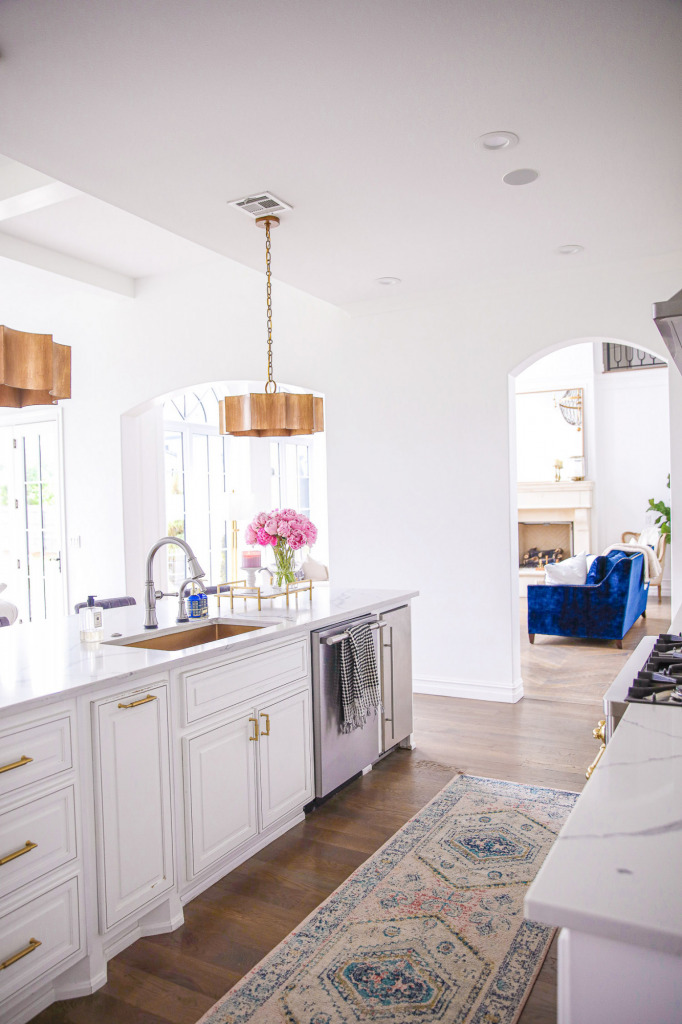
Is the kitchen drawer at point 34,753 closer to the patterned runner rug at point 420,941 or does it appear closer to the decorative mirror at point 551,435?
the patterned runner rug at point 420,941

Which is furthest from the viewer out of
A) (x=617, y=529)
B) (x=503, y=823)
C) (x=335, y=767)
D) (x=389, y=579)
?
(x=617, y=529)

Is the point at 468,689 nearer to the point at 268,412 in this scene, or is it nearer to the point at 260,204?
the point at 268,412

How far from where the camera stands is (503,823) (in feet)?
10.1

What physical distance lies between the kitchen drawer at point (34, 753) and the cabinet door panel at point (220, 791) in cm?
53

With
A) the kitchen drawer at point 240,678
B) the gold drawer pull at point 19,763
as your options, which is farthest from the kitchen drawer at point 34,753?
the kitchen drawer at point 240,678

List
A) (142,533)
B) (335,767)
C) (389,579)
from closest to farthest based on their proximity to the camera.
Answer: (335,767) → (389,579) → (142,533)

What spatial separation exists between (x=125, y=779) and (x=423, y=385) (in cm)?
373

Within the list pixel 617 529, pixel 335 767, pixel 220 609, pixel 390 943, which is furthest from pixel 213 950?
pixel 617 529

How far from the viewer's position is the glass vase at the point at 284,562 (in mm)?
3686

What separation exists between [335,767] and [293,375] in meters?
3.20

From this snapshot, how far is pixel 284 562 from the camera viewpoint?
12.3 feet

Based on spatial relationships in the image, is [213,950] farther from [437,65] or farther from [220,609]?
[437,65]

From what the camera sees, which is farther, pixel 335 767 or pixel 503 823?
pixel 335 767

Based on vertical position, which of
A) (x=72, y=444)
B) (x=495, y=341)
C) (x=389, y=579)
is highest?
(x=495, y=341)
